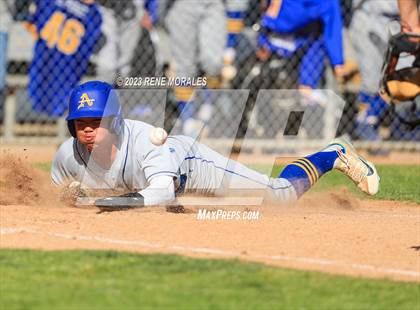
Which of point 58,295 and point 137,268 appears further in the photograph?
point 137,268

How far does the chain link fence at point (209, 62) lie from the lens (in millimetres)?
15648

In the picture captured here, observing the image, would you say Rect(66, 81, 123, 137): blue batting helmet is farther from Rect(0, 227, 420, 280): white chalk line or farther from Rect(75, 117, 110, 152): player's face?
Rect(0, 227, 420, 280): white chalk line

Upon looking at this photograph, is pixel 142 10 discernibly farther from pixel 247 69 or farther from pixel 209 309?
pixel 209 309

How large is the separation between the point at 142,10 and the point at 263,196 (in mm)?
6555

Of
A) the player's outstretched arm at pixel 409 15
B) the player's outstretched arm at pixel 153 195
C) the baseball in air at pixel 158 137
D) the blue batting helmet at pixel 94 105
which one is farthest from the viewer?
the player's outstretched arm at pixel 409 15

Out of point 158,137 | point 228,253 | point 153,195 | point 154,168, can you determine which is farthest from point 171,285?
point 158,137

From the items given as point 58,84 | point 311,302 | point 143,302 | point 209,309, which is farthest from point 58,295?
point 58,84

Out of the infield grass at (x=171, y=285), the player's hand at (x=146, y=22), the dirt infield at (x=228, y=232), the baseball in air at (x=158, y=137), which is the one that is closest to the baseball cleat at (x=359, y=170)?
the dirt infield at (x=228, y=232)

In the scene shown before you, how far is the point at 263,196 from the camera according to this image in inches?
387

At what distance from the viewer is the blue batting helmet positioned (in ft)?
28.4

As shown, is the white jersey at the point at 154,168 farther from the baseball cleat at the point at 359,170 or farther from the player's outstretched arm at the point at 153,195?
the baseball cleat at the point at 359,170

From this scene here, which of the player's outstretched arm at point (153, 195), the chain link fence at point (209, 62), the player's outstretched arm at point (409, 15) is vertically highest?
the player's outstretched arm at point (153, 195)

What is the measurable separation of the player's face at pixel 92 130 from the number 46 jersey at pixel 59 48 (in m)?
6.81

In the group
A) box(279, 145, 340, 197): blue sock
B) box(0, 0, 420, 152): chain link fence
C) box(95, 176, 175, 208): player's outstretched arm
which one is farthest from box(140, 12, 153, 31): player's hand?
box(95, 176, 175, 208): player's outstretched arm
